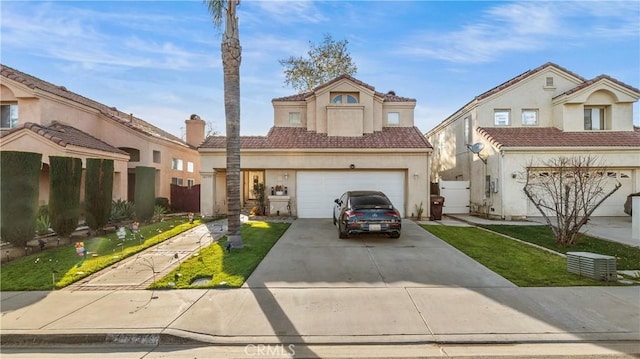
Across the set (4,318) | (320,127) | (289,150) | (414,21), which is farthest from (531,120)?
(4,318)

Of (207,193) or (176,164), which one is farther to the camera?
(176,164)

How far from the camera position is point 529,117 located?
689 inches

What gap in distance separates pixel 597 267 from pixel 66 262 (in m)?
12.0

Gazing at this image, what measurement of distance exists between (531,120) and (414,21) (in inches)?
414

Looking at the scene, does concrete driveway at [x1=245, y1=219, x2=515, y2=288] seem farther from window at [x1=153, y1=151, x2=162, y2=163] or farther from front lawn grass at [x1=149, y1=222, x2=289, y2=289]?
window at [x1=153, y1=151, x2=162, y2=163]

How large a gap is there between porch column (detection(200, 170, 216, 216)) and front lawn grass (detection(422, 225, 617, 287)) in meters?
10.2

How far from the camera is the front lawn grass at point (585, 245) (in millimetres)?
7961

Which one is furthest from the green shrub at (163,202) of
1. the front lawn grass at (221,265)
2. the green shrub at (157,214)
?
the front lawn grass at (221,265)

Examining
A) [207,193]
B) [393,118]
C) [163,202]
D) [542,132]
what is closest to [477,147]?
[542,132]

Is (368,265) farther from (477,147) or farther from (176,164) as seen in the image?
(176,164)

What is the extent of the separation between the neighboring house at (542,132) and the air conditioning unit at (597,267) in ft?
29.4

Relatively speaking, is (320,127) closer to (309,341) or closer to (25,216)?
(25,216)

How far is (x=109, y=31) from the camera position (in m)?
10.4

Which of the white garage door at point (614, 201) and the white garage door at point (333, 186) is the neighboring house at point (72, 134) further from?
the white garage door at point (614, 201)
